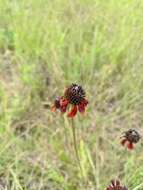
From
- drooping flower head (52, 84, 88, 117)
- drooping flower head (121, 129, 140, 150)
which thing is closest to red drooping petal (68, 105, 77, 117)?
drooping flower head (52, 84, 88, 117)

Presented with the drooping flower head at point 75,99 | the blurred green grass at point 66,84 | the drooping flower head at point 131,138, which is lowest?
the drooping flower head at point 131,138

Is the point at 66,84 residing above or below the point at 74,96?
above

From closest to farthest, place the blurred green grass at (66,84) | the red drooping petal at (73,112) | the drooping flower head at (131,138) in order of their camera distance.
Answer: the red drooping petal at (73,112)
the drooping flower head at (131,138)
the blurred green grass at (66,84)

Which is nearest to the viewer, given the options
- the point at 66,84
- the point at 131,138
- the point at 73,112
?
the point at 73,112

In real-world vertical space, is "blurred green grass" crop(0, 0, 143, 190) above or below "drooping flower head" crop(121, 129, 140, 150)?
above

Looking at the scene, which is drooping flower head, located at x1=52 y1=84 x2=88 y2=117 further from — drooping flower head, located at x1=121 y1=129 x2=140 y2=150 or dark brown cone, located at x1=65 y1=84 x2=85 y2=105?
drooping flower head, located at x1=121 y1=129 x2=140 y2=150

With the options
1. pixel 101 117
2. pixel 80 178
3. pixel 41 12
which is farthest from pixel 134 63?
pixel 80 178

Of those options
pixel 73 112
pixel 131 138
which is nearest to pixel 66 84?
pixel 131 138

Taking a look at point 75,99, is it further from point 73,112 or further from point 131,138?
point 131,138

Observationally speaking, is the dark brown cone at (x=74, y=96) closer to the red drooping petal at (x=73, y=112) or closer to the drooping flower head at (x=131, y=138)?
the red drooping petal at (x=73, y=112)

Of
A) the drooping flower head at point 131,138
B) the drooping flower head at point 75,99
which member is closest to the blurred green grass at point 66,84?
the drooping flower head at point 131,138
